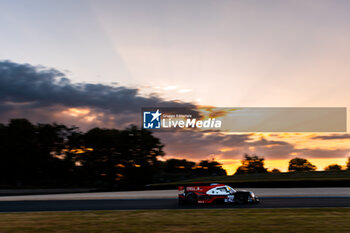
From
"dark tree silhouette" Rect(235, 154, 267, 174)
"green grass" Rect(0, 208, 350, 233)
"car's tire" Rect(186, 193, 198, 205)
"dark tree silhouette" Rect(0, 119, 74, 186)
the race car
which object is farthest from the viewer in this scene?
"dark tree silhouette" Rect(235, 154, 267, 174)

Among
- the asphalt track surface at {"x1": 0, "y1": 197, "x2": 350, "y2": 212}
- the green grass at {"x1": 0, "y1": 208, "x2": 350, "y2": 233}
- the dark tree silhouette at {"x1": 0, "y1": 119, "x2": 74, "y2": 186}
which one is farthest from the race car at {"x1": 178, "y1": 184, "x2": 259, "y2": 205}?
the dark tree silhouette at {"x1": 0, "y1": 119, "x2": 74, "y2": 186}

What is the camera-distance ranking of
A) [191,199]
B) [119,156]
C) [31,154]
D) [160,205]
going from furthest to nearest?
1. [119,156]
2. [31,154]
3. [160,205]
4. [191,199]

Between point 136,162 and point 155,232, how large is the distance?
44790 millimetres

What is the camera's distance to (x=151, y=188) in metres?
31.0

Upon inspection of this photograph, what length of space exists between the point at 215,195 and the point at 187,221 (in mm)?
5447

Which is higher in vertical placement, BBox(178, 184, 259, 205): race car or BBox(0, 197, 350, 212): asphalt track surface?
BBox(178, 184, 259, 205): race car

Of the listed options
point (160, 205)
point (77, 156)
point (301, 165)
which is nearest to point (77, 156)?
point (77, 156)

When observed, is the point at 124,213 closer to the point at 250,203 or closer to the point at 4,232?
the point at 4,232

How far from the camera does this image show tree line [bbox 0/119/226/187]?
52844mm

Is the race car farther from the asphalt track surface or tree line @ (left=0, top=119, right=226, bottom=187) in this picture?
tree line @ (left=0, top=119, right=226, bottom=187)

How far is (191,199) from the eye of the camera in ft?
56.1

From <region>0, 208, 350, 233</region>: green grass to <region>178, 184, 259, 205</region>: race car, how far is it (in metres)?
2.31

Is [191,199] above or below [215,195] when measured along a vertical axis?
below

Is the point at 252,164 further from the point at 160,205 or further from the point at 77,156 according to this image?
the point at 160,205
